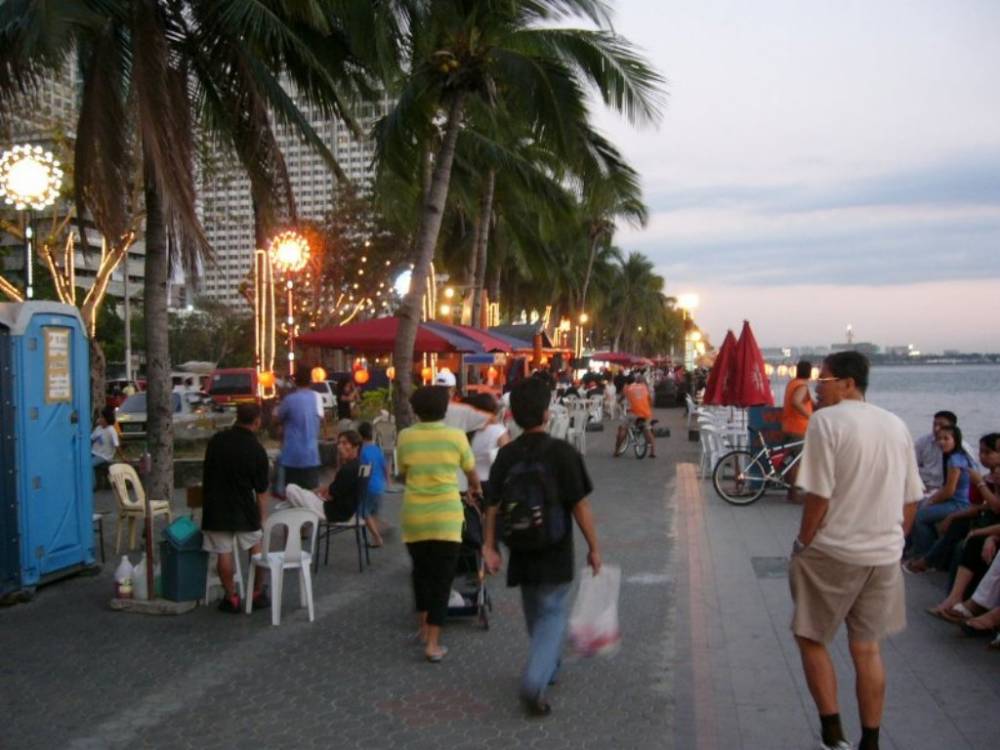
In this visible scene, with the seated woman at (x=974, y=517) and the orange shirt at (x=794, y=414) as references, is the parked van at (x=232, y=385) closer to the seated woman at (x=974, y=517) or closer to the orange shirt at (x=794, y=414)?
the orange shirt at (x=794, y=414)

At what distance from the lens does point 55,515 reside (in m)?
8.89

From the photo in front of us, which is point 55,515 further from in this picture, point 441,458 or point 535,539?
point 535,539

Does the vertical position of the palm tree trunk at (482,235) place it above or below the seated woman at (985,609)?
above

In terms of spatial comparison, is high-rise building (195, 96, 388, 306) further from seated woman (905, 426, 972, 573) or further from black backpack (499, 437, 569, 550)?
seated woman (905, 426, 972, 573)

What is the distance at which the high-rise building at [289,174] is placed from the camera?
508 inches

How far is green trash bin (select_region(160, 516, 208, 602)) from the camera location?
7.90 m

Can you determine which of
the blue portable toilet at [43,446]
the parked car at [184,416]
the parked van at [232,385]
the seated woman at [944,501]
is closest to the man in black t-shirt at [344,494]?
the blue portable toilet at [43,446]

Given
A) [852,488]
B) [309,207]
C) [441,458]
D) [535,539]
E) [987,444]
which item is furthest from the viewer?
[309,207]

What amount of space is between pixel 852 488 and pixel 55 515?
679cm

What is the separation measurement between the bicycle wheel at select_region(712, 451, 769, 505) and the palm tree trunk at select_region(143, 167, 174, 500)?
7.04 metres

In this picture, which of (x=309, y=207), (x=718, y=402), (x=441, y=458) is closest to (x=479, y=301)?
(x=718, y=402)

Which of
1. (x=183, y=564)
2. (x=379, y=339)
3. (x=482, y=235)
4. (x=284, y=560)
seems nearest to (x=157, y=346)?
(x=183, y=564)

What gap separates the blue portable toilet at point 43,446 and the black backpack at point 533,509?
483 cm

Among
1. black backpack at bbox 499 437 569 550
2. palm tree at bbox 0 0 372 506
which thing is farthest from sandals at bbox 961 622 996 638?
palm tree at bbox 0 0 372 506
